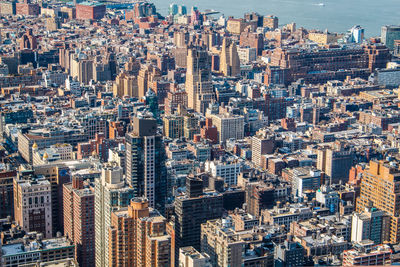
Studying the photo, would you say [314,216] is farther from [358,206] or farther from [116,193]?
[116,193]

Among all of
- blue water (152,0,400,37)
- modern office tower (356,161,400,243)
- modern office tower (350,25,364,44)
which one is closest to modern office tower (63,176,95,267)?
modern office tower (356,161,400,243)

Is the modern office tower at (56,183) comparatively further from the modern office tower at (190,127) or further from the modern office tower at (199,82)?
the modern office tower at (199,82)

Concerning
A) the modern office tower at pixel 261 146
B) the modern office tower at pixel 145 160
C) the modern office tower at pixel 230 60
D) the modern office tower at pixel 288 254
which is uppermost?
the modern office tower at pixel 230 60

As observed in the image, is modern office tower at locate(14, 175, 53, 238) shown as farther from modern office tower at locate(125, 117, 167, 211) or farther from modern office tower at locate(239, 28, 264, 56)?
modern office tower at locate(239, 28, 264, 56)

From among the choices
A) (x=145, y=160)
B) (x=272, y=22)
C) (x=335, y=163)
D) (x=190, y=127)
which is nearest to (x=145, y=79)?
(x=190, y=127)

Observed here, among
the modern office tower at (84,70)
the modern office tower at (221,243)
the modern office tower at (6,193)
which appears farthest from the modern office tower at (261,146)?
the modern office tower at (84,70)

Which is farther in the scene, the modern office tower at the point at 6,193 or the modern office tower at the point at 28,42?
the modern office tower at the point at 28,42

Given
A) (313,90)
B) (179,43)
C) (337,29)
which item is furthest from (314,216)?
(337,29)
